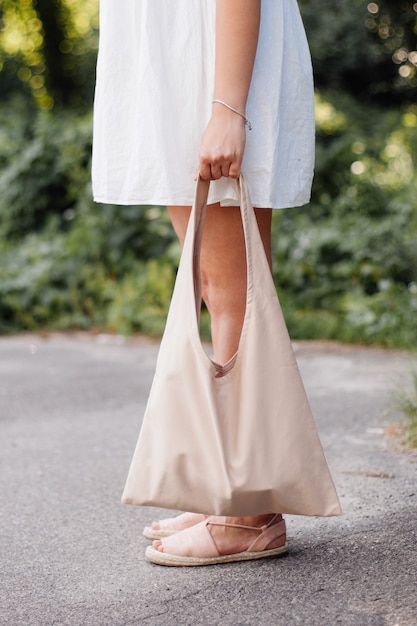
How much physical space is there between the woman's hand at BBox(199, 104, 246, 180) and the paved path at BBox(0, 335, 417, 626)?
2.93ft

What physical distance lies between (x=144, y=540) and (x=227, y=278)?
0.75m

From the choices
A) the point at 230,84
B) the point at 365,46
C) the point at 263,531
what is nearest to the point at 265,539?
the point at 263,531

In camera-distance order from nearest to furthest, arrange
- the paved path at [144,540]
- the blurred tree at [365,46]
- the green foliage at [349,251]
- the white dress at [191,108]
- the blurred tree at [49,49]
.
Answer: the paved path at [144,540] → the white dress at [191,108] → the green foliage at [349,251] → the blurred tree at [49,49] → the blurred tree at [365,46]

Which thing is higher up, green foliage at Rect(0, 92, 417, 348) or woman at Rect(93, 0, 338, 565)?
woman at Rect(93, 0, 338, 565)

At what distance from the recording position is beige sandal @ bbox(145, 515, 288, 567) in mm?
2064

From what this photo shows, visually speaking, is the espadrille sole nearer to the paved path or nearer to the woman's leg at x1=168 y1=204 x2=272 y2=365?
the paved path

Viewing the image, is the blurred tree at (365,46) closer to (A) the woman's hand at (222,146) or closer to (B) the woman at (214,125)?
(B) the woman at (214,125)

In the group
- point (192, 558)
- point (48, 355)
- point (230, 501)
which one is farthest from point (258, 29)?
point (48, 355)

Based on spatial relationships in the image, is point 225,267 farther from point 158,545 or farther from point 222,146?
point 158,545

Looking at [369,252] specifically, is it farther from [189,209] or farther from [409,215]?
[189,209]

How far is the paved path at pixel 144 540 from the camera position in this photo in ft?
5.96

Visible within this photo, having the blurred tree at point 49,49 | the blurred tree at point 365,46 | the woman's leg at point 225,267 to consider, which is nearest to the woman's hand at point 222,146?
the woman's leg at point 225,267

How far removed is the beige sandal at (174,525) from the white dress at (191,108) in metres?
0.82

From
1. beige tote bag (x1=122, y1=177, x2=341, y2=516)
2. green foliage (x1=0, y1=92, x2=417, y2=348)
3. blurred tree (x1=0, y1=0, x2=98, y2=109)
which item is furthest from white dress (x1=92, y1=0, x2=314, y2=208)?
blurred tree (x1=0, y1=0, x2=98, y2=109)
